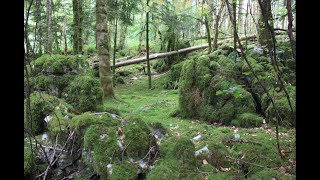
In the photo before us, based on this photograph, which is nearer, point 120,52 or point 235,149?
point 235,149

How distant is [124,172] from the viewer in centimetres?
315

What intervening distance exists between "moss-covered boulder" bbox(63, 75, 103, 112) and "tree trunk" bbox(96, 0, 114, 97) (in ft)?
9.43

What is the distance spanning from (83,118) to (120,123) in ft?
1.74

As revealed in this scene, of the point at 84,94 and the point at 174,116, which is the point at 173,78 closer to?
the point at 174,116

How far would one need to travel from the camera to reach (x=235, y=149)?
179 inches

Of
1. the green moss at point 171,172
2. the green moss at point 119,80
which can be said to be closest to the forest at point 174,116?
the green moss at point 171,172

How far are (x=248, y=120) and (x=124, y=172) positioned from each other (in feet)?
13.3

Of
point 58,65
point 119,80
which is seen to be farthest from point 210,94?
point 119,80

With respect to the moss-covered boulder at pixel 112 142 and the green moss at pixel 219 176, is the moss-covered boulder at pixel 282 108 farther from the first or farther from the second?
the moss-covered boulder at pixel 112 142

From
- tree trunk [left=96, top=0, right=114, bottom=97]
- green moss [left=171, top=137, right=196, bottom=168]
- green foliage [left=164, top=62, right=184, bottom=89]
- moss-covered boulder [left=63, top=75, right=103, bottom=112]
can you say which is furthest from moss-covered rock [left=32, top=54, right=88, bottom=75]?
green foliage [left=164, top=62, right=184, bottom=89]

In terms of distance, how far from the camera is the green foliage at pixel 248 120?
6.26m

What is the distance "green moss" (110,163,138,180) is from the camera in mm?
3087

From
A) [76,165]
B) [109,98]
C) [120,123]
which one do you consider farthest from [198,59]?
[76,165]
